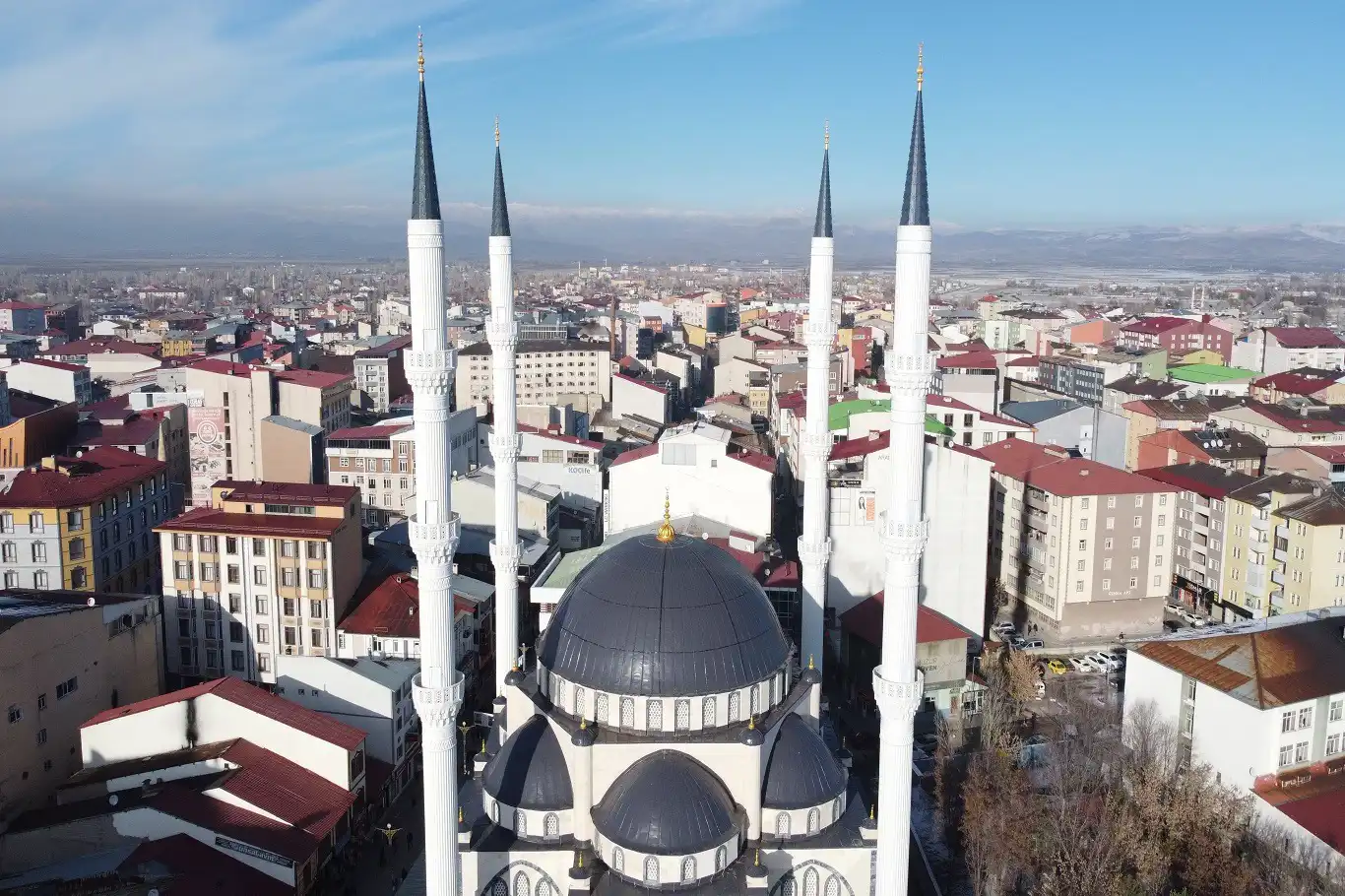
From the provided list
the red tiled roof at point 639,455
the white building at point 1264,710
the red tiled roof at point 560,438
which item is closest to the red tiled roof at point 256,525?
the red tiled roof at point 639,455

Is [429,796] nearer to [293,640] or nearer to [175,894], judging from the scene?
[175,894]

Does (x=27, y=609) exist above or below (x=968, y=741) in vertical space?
above

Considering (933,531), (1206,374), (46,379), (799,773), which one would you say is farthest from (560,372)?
(799,773)

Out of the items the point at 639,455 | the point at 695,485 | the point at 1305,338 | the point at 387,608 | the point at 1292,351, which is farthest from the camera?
the point at 1305,338

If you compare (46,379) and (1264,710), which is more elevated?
(46,379)

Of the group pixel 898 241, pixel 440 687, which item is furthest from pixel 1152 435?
pixel 440 687

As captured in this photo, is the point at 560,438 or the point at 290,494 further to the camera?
the point at 560,438

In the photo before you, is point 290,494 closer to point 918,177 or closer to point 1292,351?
point 918,177
